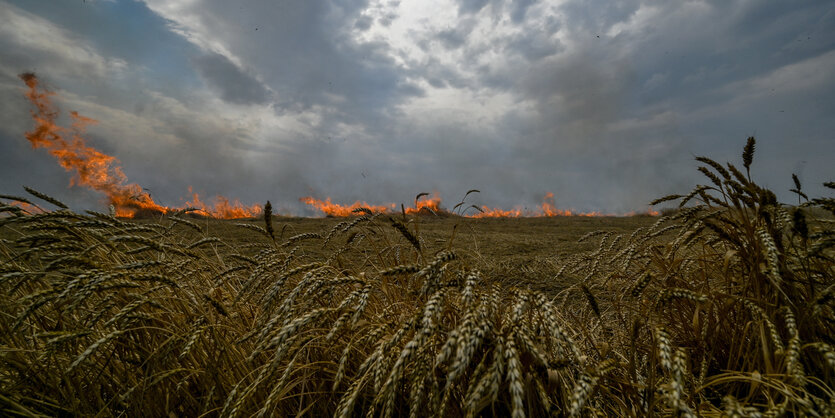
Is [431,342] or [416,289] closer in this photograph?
[431,342]

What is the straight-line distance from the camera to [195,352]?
195 centimetres

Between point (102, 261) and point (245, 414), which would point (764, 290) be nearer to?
point (245, 414)

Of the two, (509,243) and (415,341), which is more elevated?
(509,243)

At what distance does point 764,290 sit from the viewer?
1816 mm

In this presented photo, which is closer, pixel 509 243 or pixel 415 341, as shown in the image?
pixel 415 341

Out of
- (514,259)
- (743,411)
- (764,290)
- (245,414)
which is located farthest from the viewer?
(514,259)

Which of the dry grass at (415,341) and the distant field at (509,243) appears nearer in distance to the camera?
the dry grass at (415,341)

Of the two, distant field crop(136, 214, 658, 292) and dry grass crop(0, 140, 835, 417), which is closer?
dry grass crop(0, 140, 835, 417)

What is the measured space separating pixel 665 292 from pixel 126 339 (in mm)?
2374

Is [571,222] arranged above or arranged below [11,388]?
above

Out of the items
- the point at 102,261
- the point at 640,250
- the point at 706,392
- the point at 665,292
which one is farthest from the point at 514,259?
the point at 102,261

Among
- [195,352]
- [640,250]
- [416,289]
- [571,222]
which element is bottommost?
[195,352]

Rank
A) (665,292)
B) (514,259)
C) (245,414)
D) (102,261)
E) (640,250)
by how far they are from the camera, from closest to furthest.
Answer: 1. (665,292)
2. (245,414)
3. (102,261)
4. (640,250)
5. (514,259)

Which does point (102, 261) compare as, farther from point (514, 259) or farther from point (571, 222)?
point (571, 222)
